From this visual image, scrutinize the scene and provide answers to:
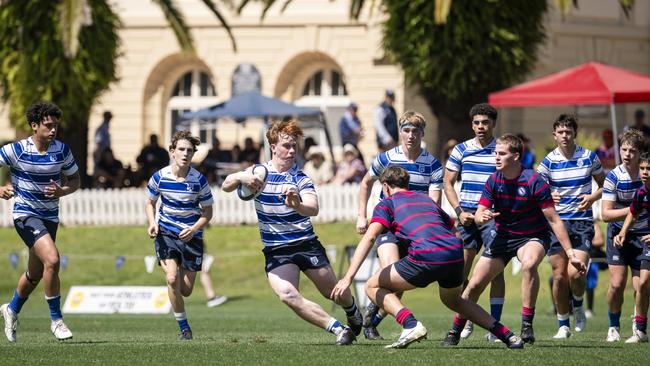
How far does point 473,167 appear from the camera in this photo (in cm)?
1423

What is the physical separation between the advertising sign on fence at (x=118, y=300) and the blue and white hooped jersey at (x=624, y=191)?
8780 millimetres

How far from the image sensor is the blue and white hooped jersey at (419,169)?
45.7 feet

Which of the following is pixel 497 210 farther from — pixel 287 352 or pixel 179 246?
pixel 179 246

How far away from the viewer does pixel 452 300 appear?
38.9ft

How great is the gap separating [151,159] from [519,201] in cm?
1799

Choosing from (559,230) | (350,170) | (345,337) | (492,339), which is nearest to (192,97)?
(350,170)

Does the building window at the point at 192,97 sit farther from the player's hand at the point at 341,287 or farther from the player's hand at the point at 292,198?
the player's hand at the point at 341,287

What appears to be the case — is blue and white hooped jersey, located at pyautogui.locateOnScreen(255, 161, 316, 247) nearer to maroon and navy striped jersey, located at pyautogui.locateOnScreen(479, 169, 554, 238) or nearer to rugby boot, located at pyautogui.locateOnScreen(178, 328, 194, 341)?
maroon and navy striped jersey, located at pyautogui.locateOnScreen(479, 169, 554, 238)

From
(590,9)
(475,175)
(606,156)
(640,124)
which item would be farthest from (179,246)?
(590,9)

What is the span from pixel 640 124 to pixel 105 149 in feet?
38.2

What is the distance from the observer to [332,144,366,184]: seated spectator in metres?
28.2

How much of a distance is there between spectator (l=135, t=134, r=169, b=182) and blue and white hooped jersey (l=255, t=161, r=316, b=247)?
1710 centimetres

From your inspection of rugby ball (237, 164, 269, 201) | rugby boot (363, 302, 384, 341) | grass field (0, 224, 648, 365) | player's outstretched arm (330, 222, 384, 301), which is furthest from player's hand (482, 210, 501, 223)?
rugby boot (363, 302, 384, 341)

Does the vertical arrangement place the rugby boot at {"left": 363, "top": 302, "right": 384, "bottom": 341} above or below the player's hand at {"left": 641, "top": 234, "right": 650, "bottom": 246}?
below
